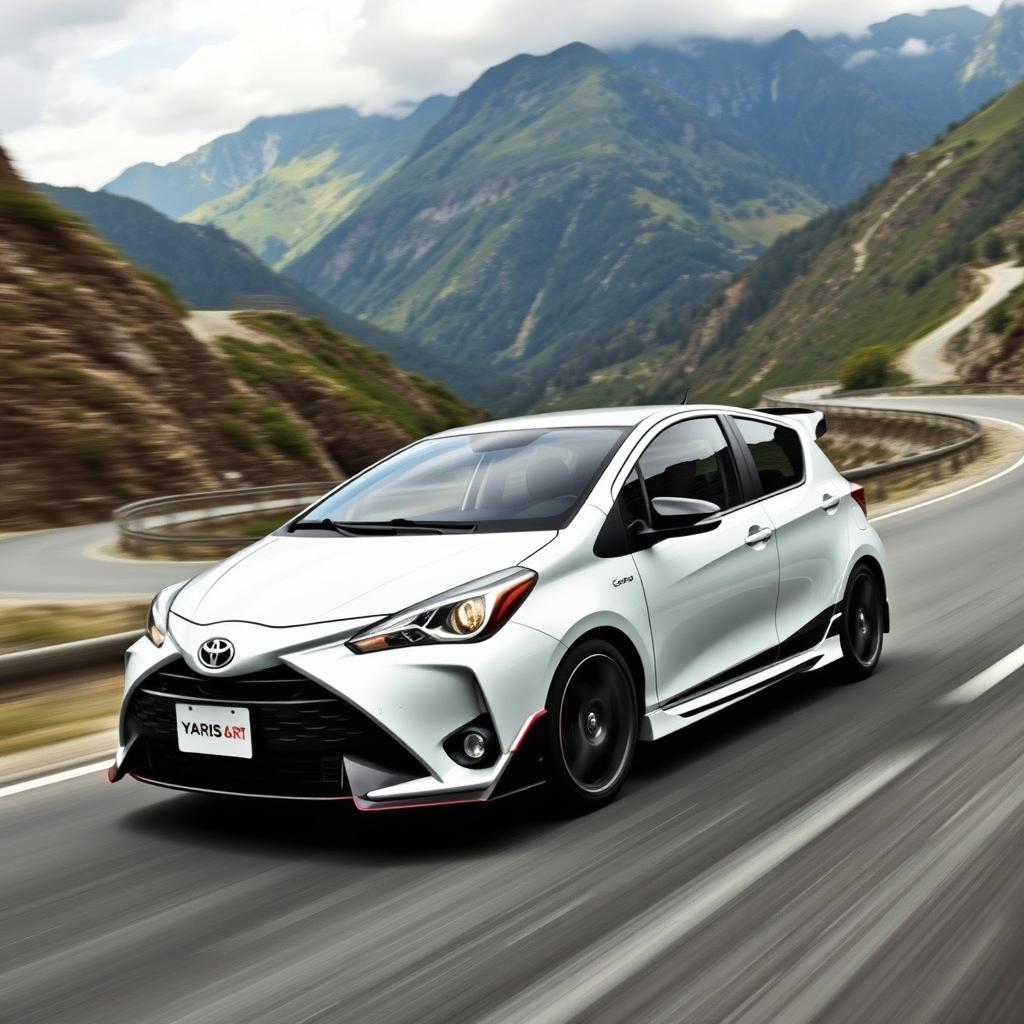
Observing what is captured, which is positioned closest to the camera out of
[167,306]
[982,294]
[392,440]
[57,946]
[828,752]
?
[57,946]

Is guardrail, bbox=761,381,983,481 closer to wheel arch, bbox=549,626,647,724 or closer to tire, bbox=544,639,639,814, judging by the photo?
wheel arch, bbox=549,626,647,724

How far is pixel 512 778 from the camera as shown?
472cm

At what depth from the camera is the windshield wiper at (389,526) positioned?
5.47 metres

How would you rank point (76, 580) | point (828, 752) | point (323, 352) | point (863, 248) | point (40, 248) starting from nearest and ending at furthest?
point (828, 752)
point (76, 580)
point (40, 248)
point (323, 352)
point (863, 248)

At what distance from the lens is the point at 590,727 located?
5117mm

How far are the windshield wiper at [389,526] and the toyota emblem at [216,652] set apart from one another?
3.28 feet

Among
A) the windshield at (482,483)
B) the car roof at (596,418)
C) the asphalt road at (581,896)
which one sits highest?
the car roof at (596,418)

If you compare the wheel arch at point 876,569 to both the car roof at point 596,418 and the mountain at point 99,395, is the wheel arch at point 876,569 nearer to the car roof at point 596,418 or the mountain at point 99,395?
the car roof at point 596,418

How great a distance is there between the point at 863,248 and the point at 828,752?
20347 cm

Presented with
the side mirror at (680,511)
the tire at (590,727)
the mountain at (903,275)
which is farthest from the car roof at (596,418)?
the mountain at (903,275)

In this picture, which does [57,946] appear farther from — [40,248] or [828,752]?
[40,248]

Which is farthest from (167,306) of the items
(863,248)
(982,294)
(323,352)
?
(863,248)

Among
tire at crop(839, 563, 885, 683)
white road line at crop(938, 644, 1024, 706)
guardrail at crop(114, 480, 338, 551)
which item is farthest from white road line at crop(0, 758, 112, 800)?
guardrail at crop(114, 480, 338, 551)

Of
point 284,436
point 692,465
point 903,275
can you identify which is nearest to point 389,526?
point 692,465
